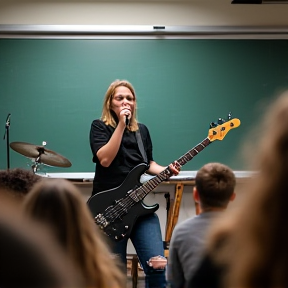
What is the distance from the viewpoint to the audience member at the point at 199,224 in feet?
6.50

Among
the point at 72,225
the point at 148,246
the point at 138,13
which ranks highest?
Answer: the point at 138,13

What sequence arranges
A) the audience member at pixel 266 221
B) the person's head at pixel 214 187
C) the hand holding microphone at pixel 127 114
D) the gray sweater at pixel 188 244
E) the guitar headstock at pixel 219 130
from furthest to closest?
the guitar headstock at pixel 219 130
the hand holding microphone at pixel 127 114
the person's head at pixel 214 187
the gray sweater at pixel 188 244
the audience member at pixel 266 221

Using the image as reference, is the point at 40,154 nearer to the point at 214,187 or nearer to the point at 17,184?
the point at 17,184

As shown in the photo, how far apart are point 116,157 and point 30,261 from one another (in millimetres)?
3044

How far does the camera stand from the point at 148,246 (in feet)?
10.3

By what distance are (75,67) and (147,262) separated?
2496 mm

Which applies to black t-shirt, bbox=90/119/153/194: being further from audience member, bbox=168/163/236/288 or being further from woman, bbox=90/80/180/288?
audience member, bbox=168/163/236/288

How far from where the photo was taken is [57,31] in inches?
196

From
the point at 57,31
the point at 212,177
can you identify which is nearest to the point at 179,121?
the point at 57,31

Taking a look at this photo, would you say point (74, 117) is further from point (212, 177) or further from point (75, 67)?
point (212, 177)

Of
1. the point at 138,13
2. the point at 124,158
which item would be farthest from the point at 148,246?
the point at 138,13

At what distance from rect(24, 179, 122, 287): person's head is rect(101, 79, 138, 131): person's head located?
214 centimetres

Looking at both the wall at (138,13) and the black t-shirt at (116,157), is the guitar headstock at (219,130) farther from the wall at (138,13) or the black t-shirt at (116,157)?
the wall at (138,13)

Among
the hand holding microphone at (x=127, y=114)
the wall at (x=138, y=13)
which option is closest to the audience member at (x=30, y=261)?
the hand holding microphone at (x=127, y=114)
